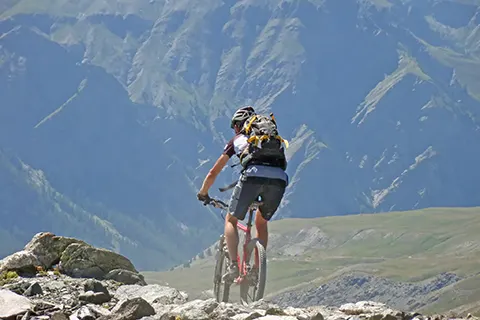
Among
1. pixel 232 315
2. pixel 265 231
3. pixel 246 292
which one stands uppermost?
pixel 265 231

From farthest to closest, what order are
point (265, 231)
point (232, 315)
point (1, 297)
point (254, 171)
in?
point (265, 231) → point (254, 171) → point (1, 297) → point (232, 315)

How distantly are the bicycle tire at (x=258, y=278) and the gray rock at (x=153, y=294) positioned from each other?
987mm

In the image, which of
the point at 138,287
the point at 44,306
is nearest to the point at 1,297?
the point at 44,306

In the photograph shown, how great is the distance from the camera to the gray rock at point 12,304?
11982mm

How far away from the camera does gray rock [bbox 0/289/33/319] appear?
12.0m

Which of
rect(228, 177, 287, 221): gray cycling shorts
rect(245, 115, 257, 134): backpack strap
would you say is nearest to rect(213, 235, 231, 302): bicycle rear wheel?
rect(228, 177, 287, 221): gray cycling shorts

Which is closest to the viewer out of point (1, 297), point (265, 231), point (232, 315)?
point (232, 315)

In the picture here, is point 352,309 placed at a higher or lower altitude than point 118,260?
lower

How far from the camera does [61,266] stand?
16359 millimetres

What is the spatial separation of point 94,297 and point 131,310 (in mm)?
1955

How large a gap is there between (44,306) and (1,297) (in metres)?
0.61

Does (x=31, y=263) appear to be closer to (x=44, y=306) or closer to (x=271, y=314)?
(x=44, y=306)

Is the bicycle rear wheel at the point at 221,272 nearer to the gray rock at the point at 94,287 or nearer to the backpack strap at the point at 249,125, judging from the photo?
the backpack strap at the point at 249,125

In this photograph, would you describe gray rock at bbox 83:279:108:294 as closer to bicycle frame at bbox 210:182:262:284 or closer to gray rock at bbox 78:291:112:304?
gray rock at bbox 78:291:112:304
